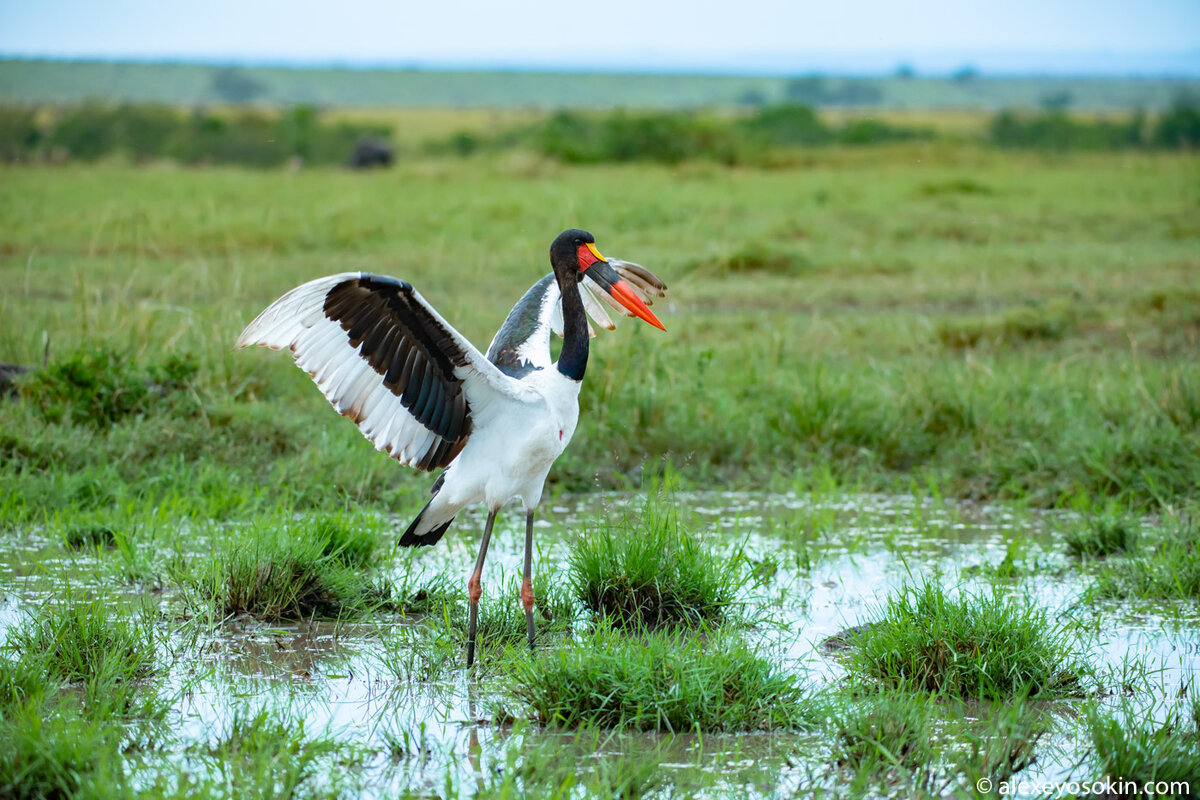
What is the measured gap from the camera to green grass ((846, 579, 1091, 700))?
3.44m

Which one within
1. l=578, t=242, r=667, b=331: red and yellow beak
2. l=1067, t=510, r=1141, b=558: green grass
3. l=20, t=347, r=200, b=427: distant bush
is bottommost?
l=1067, t=510, r=1141, b=558: green grass

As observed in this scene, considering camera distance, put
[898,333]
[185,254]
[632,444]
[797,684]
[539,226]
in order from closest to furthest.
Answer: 1. [797,684]
2. [632,444]
3. [898,333]
4. [185,254]
5. [539,226]

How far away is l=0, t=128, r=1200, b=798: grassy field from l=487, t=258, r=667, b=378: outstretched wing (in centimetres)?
63

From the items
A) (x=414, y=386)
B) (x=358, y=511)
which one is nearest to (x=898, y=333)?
(x=358, y=511)

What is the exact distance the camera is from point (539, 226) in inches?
486

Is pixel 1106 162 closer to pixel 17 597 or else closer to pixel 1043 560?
pixel 1043 560

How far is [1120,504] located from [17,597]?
14.4 ft

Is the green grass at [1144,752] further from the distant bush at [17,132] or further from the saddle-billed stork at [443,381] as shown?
the distant bush at [17,132]

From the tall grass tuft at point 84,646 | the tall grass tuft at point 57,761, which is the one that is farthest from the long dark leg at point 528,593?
the tall grass tuft at point 57,761

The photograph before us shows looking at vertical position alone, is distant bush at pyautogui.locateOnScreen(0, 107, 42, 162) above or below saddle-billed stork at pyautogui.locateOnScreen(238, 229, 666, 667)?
above

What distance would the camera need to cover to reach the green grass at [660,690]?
126 inches

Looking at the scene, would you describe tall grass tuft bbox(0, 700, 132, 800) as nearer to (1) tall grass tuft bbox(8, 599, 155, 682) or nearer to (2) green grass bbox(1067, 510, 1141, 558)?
(1) tall grass tuft bbox(8, 599, 155, 682)

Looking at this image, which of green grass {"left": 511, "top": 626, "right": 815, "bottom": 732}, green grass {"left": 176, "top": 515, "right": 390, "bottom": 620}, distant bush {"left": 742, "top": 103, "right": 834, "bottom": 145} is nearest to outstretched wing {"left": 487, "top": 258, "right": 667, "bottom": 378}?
green grass {"left": 176, "top": 515, "right": 390, "bottom": 620}

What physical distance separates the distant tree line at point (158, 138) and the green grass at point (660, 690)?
20392mm
